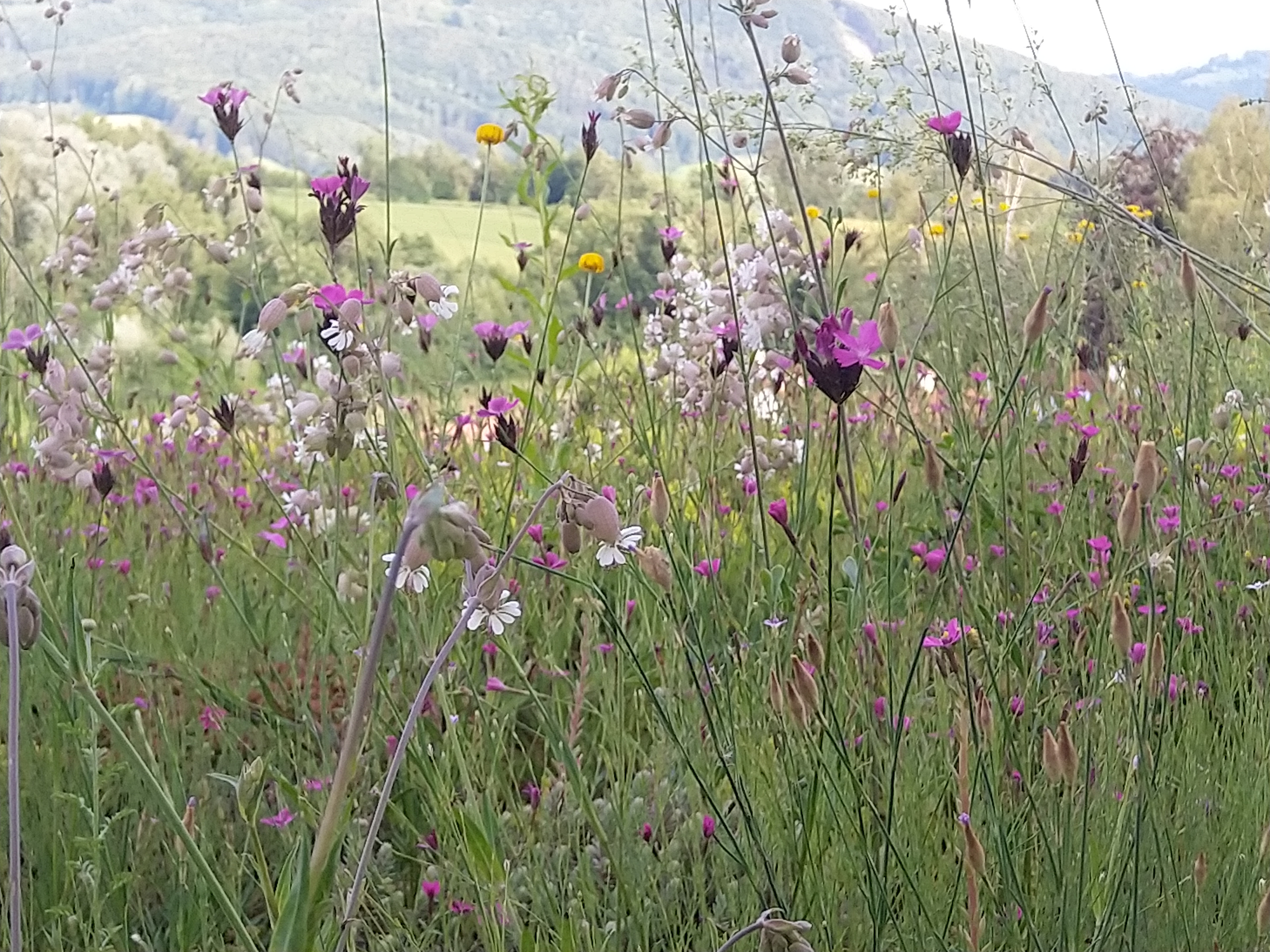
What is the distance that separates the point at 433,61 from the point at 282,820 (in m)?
38.3

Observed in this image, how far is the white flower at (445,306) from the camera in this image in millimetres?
1095

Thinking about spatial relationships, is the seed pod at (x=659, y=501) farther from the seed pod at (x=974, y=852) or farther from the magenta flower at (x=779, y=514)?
the seed pod at (x=974, y=852)

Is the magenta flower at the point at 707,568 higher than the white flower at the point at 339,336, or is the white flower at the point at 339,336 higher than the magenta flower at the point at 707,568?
the white flower at the point at 339,336

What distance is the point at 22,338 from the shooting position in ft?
5.65

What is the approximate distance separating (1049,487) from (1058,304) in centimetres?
43

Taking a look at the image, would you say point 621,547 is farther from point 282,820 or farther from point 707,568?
point 282,820

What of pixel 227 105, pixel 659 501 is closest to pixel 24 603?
pixel 659 501

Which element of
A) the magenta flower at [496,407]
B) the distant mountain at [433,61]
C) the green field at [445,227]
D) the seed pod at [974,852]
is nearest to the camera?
the seed pod at [974,852]

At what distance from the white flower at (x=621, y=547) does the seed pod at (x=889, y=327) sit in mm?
262

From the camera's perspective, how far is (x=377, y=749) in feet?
4.72

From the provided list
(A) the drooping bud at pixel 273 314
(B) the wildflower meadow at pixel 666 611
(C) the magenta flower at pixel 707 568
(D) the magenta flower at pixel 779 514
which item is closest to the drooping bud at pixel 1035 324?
(B) the wildflower meadow at pixel 666 611

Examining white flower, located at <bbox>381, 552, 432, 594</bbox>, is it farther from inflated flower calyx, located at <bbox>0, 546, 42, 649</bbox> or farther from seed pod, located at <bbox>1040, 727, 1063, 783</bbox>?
seed pod, located at <bbox>1040, 727, 1063, 783</bbox>

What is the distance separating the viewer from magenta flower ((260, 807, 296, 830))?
114 centimetres

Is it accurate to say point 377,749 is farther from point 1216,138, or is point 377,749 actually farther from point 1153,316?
point 1216,138
